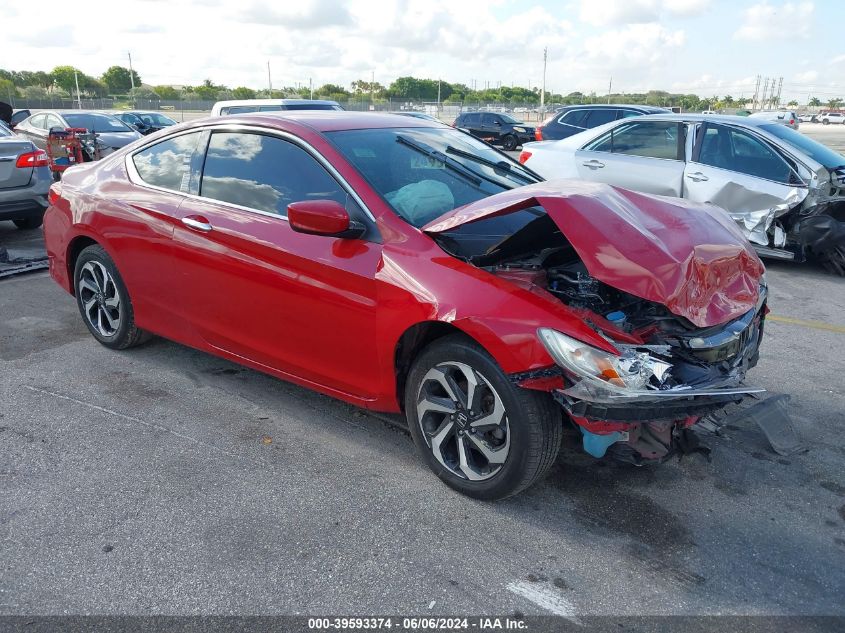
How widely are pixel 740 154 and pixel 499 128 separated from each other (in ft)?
70.2

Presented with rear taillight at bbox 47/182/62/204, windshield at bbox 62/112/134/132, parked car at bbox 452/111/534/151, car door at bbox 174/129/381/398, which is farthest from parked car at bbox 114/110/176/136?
car door at bbox 174/129/381/398

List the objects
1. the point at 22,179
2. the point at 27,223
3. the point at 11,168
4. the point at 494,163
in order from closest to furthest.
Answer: the point at 494,163 < the point at 11,168 < the point at 22,179 < the point at 27,223

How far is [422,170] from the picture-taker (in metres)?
3.75

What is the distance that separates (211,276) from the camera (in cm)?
390

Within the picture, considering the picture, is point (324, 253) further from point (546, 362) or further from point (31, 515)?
point (31, 515)

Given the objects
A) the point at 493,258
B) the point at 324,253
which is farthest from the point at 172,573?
the point at 493,258

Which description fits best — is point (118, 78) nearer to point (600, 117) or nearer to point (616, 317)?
point (600, 117)

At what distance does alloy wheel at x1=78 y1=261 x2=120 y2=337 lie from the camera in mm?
4730

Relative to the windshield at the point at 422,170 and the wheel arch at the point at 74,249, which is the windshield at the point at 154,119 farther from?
the windshield at the point at 422,170

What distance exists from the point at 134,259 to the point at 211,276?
0.81m

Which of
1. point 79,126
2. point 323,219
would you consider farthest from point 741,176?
point 79,126

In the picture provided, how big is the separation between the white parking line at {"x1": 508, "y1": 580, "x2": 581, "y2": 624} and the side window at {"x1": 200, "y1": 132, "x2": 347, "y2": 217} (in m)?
1.96

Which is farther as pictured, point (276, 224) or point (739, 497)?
point (276, 224)

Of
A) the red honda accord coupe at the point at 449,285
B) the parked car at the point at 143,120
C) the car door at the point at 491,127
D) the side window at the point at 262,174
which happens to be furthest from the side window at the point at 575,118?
the car door at the point at 491,127
